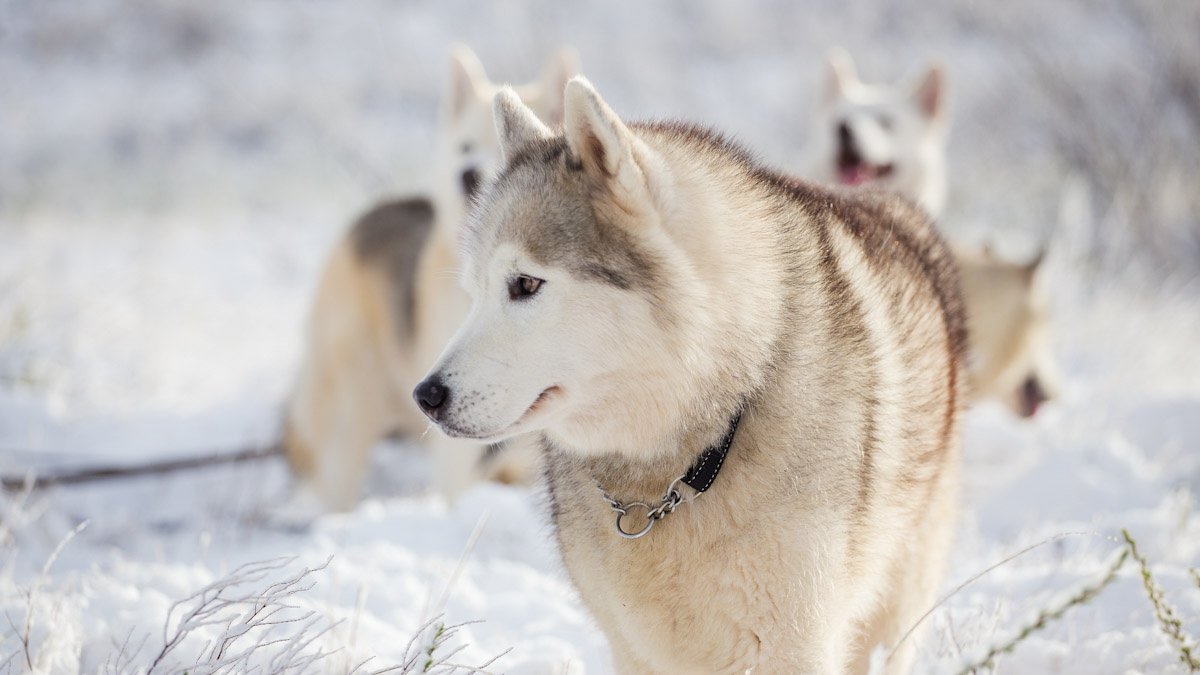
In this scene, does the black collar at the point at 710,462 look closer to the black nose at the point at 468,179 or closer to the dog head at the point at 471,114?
the dog head at the point at 471,114

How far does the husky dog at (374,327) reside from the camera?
4.86 metres

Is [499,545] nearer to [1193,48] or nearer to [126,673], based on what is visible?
[126,673]

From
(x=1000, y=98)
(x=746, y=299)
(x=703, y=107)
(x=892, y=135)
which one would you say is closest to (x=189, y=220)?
(x=703, y=107)

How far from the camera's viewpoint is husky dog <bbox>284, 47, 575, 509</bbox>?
486cm

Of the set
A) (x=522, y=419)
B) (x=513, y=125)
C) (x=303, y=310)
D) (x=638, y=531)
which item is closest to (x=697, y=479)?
(x=638, y=531)

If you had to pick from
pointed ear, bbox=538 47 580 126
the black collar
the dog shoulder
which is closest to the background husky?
pointed ear, bbox=538 47 580 126

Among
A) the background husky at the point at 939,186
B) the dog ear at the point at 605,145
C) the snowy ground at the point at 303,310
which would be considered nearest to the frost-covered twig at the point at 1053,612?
the snowy ground at the point at 303,310

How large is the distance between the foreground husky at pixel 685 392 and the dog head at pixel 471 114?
2.54m

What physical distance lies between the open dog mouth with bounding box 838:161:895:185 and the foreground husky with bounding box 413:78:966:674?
155 inches

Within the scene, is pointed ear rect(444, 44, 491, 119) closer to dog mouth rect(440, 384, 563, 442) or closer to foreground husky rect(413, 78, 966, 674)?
foreground husky rect(413, 78, 966, 674)

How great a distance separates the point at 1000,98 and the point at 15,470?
35.5 feet

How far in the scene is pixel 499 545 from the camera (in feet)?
12.1

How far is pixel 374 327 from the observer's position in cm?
539

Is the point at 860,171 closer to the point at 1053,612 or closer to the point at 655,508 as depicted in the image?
the point at 655,508
